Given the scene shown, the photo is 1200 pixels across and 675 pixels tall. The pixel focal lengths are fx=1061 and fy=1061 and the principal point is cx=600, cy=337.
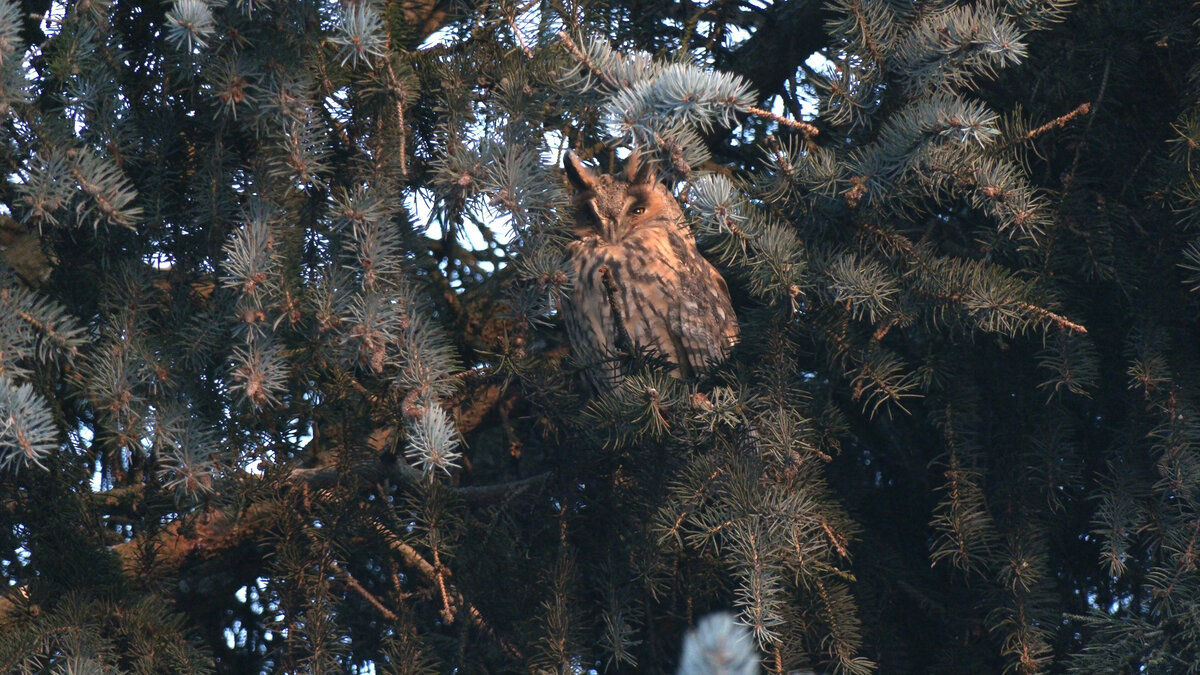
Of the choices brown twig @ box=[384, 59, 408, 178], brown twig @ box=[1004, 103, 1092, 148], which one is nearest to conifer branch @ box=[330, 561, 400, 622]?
brown twig @ box=[384, 59, 408, 178]

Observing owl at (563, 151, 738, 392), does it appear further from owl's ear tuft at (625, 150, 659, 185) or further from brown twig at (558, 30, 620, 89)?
brown twig at (558, 30, 620, 89)

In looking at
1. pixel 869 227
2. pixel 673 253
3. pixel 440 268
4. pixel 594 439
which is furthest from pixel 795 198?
pixel 440 268

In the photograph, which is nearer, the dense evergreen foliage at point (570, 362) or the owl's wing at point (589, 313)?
the dense evergreen foliage at point (570, 362)

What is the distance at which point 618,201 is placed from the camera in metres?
2.92

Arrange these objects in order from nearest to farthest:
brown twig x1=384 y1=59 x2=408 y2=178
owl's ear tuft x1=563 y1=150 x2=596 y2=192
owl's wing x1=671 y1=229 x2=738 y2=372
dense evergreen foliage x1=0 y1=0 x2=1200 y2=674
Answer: dense evergreen foliage x1=0 y1=0 x2=1200 y2=674, brown twig x1=384 y1=59 x2=408 y2=178, owl's wing x1=671 y1=229 x2=738 y2=372, owl's ear tuft x1=563 y1=150 x2=596 y2=192

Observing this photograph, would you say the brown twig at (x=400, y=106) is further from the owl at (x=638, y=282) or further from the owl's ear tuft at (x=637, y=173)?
the owl's ear tuft at (x=637, y=173)

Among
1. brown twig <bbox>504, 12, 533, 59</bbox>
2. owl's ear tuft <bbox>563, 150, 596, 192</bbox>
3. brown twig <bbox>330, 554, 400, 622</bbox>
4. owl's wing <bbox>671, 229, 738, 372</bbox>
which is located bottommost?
brown twig <bbox>330, 554, 400, 622</bbox>

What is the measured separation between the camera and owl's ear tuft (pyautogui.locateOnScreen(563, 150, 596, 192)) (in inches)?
111

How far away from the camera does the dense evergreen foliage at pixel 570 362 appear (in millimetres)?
1583

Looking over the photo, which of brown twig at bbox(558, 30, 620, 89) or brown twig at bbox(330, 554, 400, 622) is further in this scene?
brown twig at bbox(330, 554, 400, 622)

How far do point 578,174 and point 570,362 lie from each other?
0.81 metres

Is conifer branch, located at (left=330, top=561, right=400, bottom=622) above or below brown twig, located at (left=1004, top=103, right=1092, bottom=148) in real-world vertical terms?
below

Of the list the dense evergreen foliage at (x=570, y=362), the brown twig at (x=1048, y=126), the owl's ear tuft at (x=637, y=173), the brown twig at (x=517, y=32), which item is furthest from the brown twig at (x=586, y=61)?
the owl's ear tuft at (x=637, y=173)

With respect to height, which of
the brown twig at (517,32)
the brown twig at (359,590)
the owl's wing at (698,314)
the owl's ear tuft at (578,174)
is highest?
the owl's ear tuft at (578,174)
